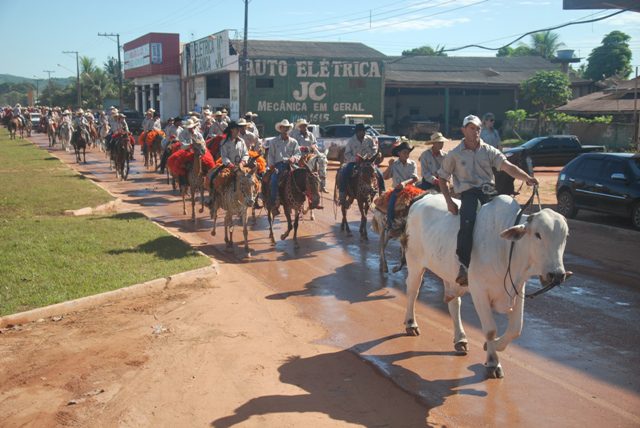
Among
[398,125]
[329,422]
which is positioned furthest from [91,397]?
[398,125]

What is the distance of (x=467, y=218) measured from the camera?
7496 millimetres

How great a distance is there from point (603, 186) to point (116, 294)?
1234 cm

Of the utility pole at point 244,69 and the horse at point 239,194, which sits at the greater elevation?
the utility pole at point 244,69

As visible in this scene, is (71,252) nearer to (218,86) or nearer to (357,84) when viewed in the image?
(357,84)

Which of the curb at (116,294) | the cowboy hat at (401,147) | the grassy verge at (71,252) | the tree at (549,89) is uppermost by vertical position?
the tree at (549,89)

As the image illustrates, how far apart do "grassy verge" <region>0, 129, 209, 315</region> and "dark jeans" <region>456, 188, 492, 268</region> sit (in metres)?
5.76

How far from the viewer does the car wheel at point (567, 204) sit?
1848 cm

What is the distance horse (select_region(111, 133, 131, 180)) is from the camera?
27422 millimetres

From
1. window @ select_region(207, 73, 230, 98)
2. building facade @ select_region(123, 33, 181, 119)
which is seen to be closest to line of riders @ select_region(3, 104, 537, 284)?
window @ select_region(207, 73, 230, 98)

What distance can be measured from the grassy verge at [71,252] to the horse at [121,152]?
6484 millimetres

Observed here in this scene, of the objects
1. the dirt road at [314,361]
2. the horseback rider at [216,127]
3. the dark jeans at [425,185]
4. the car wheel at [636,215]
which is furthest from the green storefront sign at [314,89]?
the dirt road at [314,361]

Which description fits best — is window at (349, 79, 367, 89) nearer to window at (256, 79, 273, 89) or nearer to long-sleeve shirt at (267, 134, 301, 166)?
window at (256, 79, 273, 89)

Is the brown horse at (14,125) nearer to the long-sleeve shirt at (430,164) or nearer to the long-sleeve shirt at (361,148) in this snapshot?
the long-sleeve shirt at (361,148)

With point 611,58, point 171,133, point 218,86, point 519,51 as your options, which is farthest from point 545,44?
point 171,133
